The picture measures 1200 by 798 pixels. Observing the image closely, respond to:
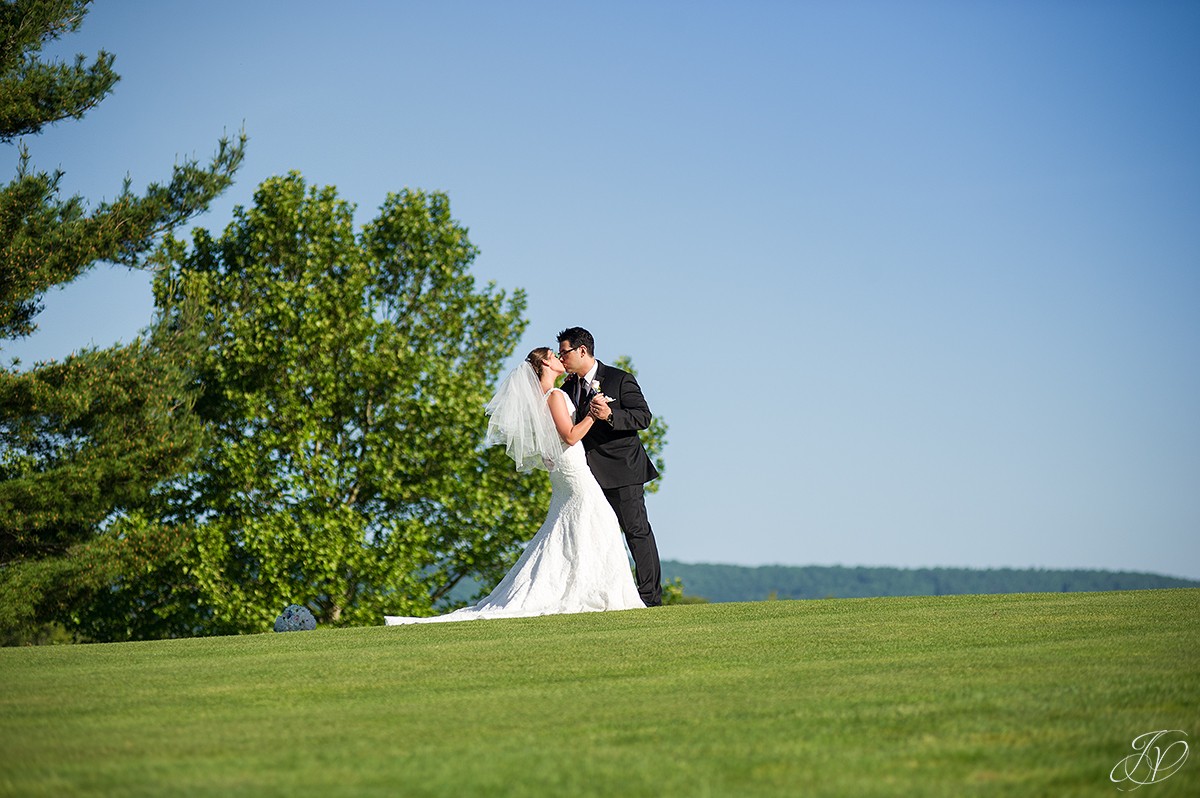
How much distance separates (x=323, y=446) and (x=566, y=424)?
14.9 m

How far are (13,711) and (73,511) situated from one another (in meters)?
15.8

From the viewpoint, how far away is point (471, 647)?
27.0 ft

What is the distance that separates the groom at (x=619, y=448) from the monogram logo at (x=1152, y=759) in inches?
334

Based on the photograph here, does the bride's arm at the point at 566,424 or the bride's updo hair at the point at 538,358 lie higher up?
the bride's updo hair at the point at 538,358

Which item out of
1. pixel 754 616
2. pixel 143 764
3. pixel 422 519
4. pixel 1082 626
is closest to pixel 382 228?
pixel 422 519

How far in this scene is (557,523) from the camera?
12383 mm

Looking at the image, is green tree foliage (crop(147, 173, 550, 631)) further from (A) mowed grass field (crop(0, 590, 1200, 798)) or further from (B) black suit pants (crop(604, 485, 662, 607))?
(A) mowed grass field (crop(0, 590, 1200, 798))

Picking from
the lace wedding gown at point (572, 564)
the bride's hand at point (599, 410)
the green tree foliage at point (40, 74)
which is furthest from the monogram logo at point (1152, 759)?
the green tree foliage at point (40, 74)

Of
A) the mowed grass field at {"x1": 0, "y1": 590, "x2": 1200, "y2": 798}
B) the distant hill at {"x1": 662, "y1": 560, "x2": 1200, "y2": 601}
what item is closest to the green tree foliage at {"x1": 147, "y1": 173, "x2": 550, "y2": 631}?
the mowed grass field at {"x1": 0, "y1": 590, "x2": 1200, "y2": 798}

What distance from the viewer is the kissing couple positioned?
12.1 metres

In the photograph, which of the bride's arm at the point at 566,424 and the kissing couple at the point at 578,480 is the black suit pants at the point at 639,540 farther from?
the bride's arm at the point at 566,424

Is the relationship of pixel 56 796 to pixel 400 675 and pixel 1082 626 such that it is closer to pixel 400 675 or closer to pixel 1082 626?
pixel 400 675

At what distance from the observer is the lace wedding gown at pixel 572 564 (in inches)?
471

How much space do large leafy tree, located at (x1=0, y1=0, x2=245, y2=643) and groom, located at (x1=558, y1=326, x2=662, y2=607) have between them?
35.2ft
